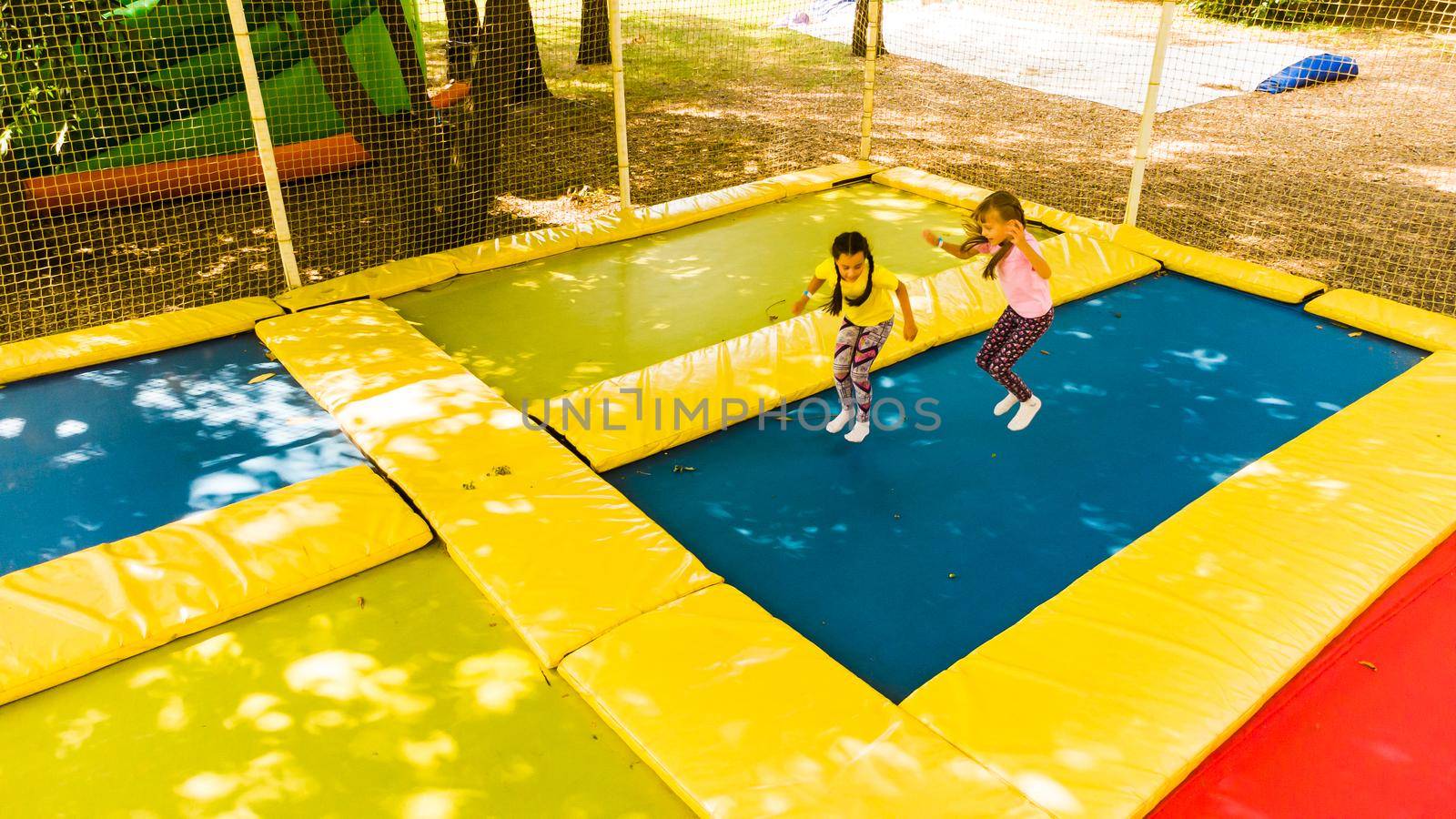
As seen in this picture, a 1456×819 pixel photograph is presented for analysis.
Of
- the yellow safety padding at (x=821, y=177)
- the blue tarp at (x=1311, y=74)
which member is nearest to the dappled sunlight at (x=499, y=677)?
the yellow safety padding at (x=821, y=177)

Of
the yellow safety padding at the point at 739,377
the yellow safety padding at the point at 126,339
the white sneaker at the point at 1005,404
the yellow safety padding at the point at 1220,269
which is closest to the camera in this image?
the yellow safety padding at the point at 739,377

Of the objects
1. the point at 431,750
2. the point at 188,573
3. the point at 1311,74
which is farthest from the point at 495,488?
the point at 1311,74

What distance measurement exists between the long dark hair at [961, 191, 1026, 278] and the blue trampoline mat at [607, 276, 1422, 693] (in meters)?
0.83

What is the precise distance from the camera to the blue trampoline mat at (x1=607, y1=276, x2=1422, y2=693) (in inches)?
132

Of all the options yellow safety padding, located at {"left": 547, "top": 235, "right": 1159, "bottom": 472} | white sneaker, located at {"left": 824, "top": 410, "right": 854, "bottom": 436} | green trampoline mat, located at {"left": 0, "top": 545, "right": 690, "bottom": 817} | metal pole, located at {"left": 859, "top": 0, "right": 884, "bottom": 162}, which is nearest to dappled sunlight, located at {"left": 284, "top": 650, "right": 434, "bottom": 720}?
green trampoline mat, located at {"left": 0, "top": 545, "right": 690, "bottom": 817}

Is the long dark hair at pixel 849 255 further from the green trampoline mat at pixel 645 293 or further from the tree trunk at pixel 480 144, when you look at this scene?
the tree trunk at pixel 480 144

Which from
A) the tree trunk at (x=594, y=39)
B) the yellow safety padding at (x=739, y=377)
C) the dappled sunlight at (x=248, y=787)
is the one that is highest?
the tree trunk at (x=594, y=39)

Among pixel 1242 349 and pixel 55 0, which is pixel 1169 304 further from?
pixel 55 0

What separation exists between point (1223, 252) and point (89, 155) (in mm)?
8372

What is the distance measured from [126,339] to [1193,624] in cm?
501

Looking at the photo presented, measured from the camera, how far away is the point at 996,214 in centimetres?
375

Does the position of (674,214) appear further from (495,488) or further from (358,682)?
(358,682)

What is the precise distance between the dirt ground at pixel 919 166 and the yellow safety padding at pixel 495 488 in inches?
79.2

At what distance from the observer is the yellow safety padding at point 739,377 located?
419 cm
